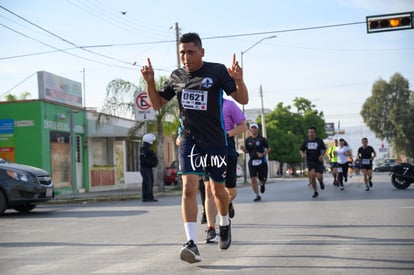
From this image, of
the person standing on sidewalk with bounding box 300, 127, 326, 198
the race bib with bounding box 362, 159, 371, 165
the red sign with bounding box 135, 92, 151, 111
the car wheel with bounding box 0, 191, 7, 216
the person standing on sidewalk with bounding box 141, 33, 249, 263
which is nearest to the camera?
the person standing on sidewalk with bounding box 141, 33, 249, 263

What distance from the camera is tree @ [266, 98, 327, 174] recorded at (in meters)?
70.1

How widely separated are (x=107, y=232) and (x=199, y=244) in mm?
2562

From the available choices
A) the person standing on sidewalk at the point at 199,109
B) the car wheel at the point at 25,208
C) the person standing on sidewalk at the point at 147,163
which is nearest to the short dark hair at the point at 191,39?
the person standing on sidewalk at the point at 199,109

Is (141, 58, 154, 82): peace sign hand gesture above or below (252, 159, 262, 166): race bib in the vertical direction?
above

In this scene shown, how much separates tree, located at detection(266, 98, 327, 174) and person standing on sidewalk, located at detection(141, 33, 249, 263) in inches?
2476

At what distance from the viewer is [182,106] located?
254 inches

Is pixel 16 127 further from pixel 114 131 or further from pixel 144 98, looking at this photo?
pixel 144 98

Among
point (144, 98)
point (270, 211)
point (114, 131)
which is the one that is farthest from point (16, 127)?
point (270, 211)

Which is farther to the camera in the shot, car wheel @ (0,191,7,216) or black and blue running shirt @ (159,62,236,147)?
car wheel @ (0,191,7,216)

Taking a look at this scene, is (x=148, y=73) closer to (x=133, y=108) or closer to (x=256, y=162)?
(x=256, y=162)

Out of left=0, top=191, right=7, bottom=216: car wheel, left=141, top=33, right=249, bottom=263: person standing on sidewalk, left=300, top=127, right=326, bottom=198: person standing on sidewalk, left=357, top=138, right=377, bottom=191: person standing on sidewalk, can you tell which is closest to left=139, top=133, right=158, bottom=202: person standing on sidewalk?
left=300, top=127, right=326, bottom=198: person standing on sidewalk

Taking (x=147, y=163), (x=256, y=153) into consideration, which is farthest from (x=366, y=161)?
(x=147, y=163)

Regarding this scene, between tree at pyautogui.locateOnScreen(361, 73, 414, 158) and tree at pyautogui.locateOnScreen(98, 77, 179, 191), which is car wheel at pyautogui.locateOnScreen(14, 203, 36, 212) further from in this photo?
tree at pyautogui.locateOnScreen(361, 73, 414, 158)

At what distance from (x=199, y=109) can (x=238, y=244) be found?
6.46ft
